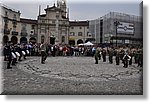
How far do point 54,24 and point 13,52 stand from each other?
582 mm

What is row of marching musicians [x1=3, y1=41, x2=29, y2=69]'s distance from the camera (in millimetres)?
2758

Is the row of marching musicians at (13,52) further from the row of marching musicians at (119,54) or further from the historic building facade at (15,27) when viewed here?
the row of marching musicians at (119,54)

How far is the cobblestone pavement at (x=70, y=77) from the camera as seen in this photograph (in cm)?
264

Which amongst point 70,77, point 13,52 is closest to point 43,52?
point 13,52

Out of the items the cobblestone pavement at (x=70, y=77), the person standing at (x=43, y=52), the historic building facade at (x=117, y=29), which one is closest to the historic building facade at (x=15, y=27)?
the person standing at (x=43, y=52)

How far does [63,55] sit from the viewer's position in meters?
3.04

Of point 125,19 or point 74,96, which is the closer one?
point 74,96

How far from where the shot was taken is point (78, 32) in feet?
9.32

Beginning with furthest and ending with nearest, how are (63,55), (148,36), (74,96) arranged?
(63,55)
(148,36)
(74,96)

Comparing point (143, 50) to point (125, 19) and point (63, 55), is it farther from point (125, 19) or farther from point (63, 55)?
point (63, 55)

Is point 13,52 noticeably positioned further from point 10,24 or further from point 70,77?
point 70,77

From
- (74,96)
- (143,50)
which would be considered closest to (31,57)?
(74,96)

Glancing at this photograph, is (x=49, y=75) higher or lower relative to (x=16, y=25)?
lower

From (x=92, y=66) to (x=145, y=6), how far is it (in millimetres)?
929
